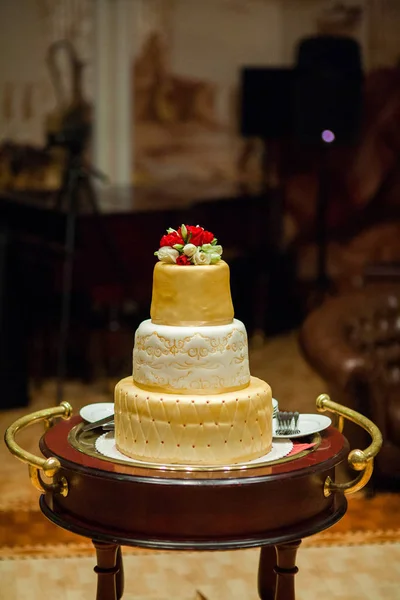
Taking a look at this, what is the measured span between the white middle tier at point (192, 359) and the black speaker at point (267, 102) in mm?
6030

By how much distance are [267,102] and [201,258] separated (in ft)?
20.0

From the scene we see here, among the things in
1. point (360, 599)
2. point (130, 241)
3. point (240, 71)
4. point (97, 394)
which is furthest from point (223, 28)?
point (360, 599)

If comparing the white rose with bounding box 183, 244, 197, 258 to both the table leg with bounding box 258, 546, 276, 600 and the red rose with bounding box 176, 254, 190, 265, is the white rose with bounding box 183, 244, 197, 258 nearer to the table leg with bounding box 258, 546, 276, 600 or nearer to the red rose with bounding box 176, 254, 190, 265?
the red rose with bounding box 176, 254, 190, 265

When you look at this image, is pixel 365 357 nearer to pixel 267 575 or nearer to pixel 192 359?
pixel 267 575

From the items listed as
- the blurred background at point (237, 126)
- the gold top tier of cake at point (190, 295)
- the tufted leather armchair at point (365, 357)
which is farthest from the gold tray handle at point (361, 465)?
the blurred background at point (237, 126)

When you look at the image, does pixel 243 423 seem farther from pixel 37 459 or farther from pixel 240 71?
pixel 240 71

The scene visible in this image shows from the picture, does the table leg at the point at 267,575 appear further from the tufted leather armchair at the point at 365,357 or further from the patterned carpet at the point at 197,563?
the tufted leather armchair at the point at 365,357

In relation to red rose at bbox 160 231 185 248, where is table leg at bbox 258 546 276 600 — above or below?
below

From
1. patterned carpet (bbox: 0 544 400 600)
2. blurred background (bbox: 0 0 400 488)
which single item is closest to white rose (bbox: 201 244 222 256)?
patterned carpet (bbox: 0 544 400 600)

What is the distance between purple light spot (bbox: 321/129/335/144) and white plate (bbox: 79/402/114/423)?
16.9 ft

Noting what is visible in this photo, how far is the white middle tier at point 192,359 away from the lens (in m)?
2.53

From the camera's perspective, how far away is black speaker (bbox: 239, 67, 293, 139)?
331 inches

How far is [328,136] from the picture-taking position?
7.79 meters

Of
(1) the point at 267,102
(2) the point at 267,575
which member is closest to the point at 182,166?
(1) the point at 267,102
